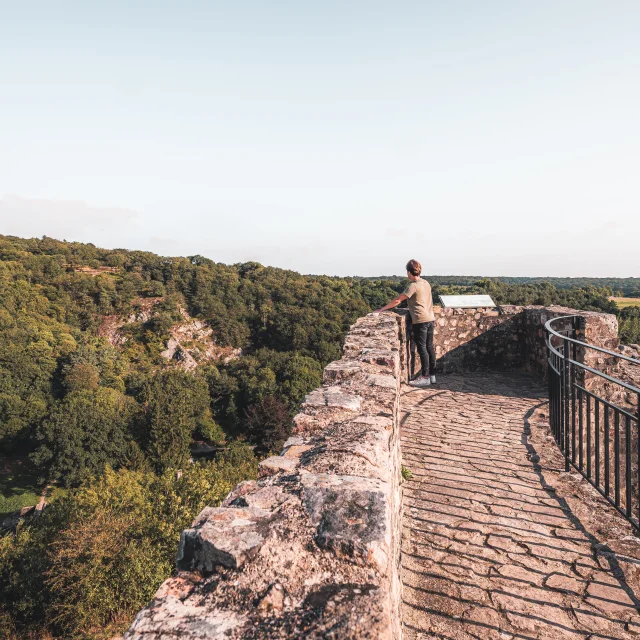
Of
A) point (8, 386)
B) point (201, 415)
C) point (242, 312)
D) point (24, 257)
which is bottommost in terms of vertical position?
point (201, 415)

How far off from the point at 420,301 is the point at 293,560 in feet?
16.6

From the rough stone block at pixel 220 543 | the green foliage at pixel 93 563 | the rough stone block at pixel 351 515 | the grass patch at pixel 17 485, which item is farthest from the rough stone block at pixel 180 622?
the grass patch at pixel 17 485

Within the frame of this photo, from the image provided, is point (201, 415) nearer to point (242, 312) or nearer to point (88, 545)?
point (88, 545)

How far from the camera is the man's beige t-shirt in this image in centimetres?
612

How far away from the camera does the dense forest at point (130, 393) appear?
12859mm

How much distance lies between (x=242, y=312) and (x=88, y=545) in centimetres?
6149

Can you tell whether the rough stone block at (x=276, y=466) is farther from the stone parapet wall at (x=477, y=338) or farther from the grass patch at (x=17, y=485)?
the grass patch at (x=17, y=485)

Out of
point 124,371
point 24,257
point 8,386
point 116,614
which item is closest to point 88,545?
point 116,614

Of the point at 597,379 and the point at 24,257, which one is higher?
the point at 24,257

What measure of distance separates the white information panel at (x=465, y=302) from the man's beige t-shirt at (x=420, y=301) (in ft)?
4.15

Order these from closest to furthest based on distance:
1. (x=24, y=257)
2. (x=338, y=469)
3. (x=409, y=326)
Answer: (x=338, y=469) < (x=409, y=326) < (x=24, y=257)

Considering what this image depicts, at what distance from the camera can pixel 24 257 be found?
6931cm

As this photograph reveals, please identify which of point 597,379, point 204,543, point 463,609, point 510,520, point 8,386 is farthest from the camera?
point 8,386

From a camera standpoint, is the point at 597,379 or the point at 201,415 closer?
the point at 597,379
